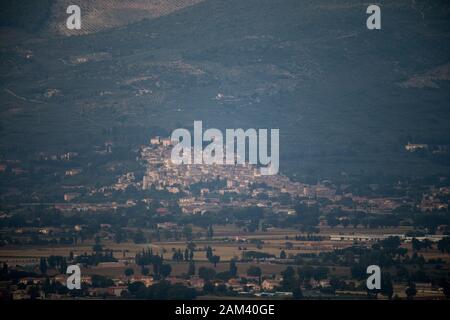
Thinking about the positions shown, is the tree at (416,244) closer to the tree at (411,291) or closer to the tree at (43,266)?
the tree at (411,291)

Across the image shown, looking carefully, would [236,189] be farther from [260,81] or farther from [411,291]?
[411,291]

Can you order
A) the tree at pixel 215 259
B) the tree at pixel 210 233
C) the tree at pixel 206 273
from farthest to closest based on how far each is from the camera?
1. the tree at pixel 210 233
2. the tree at pixel 215 259
3. the tree at pixel 206 273

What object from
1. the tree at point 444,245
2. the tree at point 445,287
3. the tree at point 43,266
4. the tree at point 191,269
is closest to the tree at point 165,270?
the tree at point 191,269

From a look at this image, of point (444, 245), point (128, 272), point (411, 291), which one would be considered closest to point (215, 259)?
point (128, 272)

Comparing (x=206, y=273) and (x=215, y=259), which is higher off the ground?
(x=215, y=259)

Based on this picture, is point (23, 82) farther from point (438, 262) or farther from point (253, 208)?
point (438, 262)

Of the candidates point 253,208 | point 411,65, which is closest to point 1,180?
point 253,208
